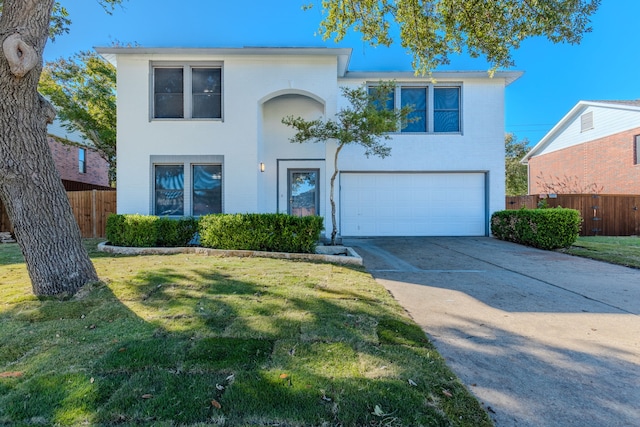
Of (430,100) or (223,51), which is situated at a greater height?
(223,51)

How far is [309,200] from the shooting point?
11.1 meters

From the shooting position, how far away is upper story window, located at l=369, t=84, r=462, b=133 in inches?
448

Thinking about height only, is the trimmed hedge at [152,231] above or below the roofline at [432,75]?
below

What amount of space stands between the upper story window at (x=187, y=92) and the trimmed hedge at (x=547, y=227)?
371 inches

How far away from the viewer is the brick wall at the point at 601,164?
1603 centimetres

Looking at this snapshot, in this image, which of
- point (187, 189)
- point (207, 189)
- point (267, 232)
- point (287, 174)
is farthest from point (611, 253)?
point (187, 189)

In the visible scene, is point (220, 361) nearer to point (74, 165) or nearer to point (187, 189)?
point (187, 189)

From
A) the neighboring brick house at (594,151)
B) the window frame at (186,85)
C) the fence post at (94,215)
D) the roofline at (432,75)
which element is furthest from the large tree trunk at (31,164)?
the neighboring brick house at (594,151)

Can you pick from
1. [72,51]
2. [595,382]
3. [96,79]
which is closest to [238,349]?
[595,382]

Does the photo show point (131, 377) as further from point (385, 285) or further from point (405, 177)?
point (405, 177)

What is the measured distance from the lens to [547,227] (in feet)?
29.3

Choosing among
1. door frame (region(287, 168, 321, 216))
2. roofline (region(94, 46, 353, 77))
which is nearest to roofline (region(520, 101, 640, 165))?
roofline (region(94, 46, 353, 77))

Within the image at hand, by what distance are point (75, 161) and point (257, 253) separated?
55.8 feet

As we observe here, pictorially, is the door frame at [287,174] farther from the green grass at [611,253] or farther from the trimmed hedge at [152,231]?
the green grass at [611,253]
